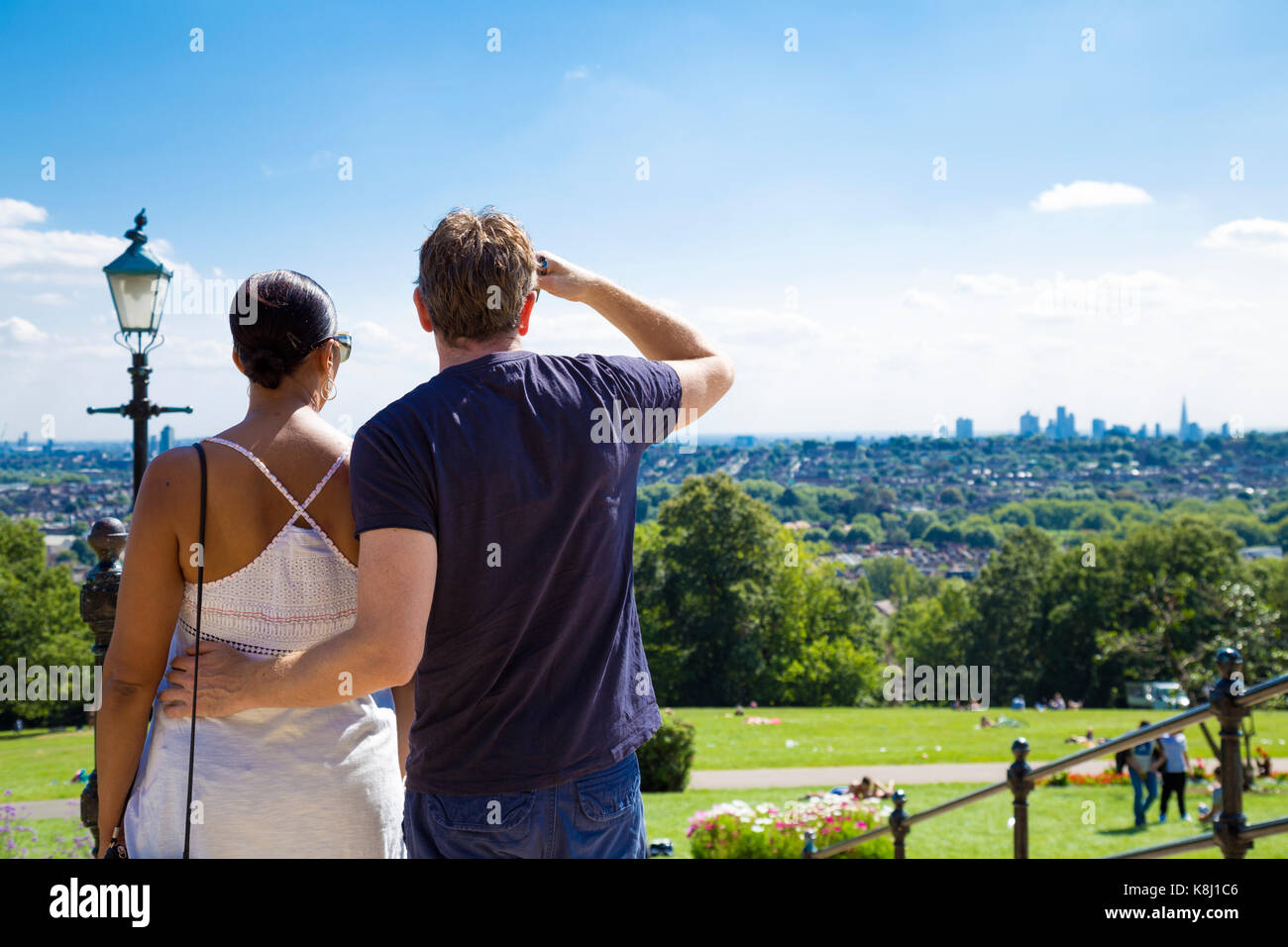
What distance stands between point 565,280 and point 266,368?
2.14ft

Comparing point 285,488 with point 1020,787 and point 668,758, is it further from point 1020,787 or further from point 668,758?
point 668,758

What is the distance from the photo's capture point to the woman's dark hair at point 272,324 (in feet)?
5.91

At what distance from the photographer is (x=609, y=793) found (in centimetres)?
162

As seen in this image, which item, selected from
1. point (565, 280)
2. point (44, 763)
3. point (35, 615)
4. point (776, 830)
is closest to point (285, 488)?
point (565, 280)

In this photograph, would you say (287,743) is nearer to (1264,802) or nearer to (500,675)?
(500,675)

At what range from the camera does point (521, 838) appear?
60.9 inches

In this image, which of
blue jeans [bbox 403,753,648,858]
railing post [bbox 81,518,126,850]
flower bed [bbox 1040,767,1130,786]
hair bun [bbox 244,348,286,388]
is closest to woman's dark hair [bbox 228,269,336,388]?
hair bun [bbox 244,348,286,388]

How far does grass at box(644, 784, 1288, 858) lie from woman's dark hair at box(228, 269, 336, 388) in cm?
870

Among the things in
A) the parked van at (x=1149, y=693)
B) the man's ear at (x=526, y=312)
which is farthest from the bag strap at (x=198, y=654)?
the parked van at (x=1149, y=693)

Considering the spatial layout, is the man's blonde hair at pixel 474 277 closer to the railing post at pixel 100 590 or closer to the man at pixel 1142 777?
the railing post at pixel 100 590

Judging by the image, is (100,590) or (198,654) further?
(100,590)

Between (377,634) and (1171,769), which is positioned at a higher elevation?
(377,634)

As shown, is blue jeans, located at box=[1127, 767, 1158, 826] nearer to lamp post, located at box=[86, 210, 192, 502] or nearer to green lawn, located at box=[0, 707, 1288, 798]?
green lawn, located at box=[0, 707, 1288, 798]
